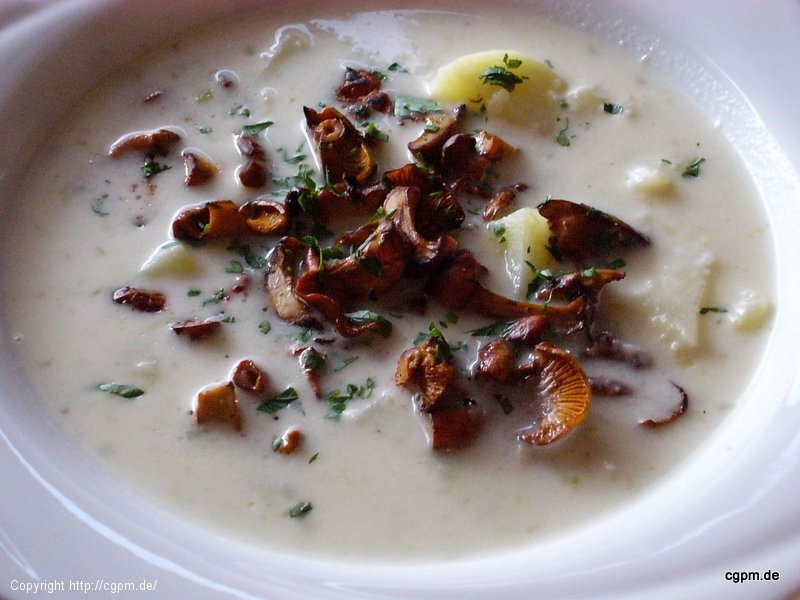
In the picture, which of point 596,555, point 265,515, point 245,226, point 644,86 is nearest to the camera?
point 596,555

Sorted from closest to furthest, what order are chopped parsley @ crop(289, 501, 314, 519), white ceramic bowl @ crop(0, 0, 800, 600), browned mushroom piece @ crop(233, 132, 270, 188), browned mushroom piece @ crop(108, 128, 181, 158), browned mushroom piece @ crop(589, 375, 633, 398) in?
white ceramic bowl @ crop(0, 0, 800, 600) < chopped parsley @ crop(289, 501, 314, 519) < browned mushroom piece @ crop(589, 375, 633, 398) < browned mushroom piece @ crop(233, 132, 270, 188) < browned mushroom piece @ crop(108, 128, 181, 158)

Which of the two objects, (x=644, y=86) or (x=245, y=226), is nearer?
(x=245, y=226)

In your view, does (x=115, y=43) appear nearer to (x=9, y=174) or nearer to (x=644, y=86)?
(x=9, y=174)

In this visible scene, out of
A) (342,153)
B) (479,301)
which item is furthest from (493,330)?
(342,153)

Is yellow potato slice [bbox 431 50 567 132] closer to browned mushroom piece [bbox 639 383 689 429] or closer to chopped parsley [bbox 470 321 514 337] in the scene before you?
chopped parsley [bbox 470 321 514 337]

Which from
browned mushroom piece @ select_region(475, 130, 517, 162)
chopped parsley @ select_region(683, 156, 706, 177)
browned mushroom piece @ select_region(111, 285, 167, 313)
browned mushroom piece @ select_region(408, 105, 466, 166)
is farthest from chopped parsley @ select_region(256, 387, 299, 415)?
chopped parsley @ select_region(683, 156, 706, 177)

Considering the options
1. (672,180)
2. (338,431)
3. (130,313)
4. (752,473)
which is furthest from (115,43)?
(752,473)
